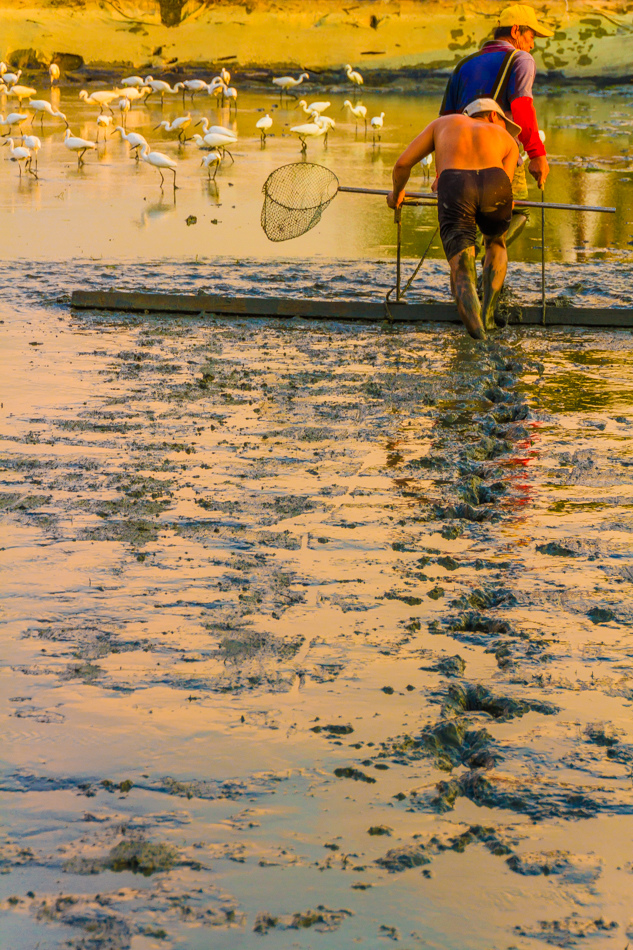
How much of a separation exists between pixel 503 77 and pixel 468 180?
81 cm

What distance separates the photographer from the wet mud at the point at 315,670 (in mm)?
2572

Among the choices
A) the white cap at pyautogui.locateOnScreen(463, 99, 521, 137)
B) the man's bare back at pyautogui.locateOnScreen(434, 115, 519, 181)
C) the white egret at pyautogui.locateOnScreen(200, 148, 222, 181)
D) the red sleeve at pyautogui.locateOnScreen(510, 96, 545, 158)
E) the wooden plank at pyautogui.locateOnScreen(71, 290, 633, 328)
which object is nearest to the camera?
the man's bare back at pyautogui.locateOnScreen(434, 115, 519, 181)

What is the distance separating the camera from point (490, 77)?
7371mm

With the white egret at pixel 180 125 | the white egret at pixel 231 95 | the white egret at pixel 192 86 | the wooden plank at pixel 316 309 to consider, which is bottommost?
the wooden plank at pixel 316 309

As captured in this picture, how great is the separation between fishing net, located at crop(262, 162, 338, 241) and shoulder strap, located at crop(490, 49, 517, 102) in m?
1.42

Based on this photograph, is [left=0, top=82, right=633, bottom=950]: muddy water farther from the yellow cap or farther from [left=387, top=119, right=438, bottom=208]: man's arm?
the yellow cap

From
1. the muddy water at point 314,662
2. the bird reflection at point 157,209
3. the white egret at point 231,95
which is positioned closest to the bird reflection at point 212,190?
the bird reflection at point 157,209

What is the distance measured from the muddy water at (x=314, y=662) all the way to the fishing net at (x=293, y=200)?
2.26 meters

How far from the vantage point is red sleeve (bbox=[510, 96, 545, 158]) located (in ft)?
24.3

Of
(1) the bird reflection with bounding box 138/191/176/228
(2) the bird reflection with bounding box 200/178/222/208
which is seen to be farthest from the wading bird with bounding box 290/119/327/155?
(1) the bird reflection with bounding box 138/191/176/228

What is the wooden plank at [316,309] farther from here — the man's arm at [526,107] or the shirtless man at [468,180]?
the man's arm at [526,107]

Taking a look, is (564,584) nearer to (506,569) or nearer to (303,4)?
(506,569)

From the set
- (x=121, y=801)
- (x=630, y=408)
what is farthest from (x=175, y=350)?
(x=121, y=801)

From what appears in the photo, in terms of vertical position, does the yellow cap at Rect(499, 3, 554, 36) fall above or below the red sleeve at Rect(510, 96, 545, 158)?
above
